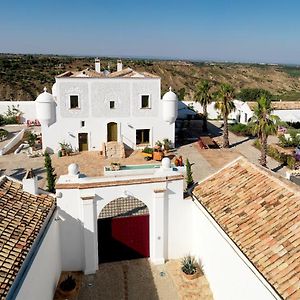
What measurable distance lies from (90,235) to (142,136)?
74.3 ft

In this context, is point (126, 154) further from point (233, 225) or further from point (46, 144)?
point (233, 225)

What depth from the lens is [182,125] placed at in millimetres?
47281

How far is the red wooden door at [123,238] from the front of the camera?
52.6ft

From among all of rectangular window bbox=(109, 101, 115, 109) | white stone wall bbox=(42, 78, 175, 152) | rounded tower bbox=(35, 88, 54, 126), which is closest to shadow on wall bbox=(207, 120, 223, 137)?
white stone wall bbox=(42, 78, 175, 152)

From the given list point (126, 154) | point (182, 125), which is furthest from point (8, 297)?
point (182, 125)

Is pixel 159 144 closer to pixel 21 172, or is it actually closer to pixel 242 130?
pixel 242 130

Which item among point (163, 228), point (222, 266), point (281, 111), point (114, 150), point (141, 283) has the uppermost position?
point (281, 111)

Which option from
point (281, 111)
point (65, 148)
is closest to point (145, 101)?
point (65, 148)

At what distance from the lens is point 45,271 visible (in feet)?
42.4

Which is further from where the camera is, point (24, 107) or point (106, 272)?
point (24, 107)

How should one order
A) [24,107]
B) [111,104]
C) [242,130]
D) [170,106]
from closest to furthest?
[111,104]
[170,106]
[242,130]
[24,107]

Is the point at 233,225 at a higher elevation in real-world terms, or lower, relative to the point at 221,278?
higher

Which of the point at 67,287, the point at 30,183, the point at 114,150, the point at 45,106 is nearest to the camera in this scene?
the point at 67,287

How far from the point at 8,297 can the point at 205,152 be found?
28.8 metres
